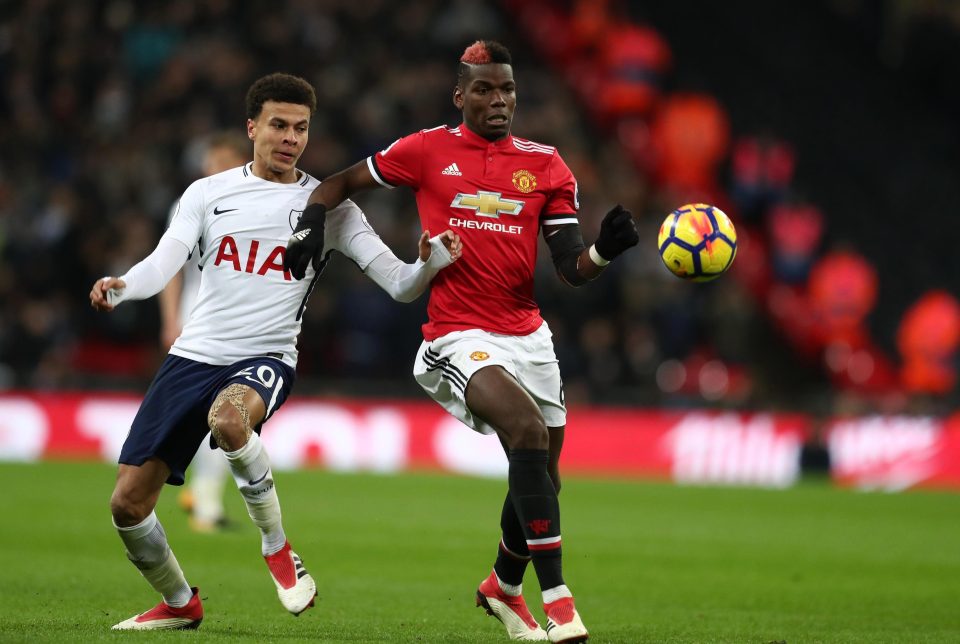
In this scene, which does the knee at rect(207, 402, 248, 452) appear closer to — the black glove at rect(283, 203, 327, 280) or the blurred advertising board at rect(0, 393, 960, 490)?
the black glove at rect(283, 203, 327, 280)

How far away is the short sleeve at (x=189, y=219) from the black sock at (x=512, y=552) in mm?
1944

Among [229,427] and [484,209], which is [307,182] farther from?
[229,427]

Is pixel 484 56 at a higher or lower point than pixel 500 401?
higher

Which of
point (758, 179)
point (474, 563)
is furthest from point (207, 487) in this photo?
point (758, 179)

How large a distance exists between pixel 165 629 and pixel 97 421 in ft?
36.4

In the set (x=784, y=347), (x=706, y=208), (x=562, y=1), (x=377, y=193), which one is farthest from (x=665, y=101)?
(x=706, y=208)

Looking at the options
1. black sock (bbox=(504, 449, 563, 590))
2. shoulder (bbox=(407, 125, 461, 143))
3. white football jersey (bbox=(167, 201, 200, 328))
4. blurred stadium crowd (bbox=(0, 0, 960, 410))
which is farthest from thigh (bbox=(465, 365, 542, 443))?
blurred stadium crowd (bbox=(0, 0, 960, 410))

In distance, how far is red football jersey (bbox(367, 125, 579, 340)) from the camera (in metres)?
6.78

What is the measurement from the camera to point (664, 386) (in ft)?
60.8

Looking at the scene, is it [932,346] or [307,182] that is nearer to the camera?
[307,182]

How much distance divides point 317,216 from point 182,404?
3.42 feet

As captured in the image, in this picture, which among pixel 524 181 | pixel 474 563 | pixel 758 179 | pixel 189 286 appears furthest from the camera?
pixel 758 179

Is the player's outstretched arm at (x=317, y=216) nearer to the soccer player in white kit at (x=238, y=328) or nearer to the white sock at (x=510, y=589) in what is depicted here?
the soccer player in white kit at (x=238, y=328)

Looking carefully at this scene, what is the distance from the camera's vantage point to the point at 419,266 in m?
6.69
